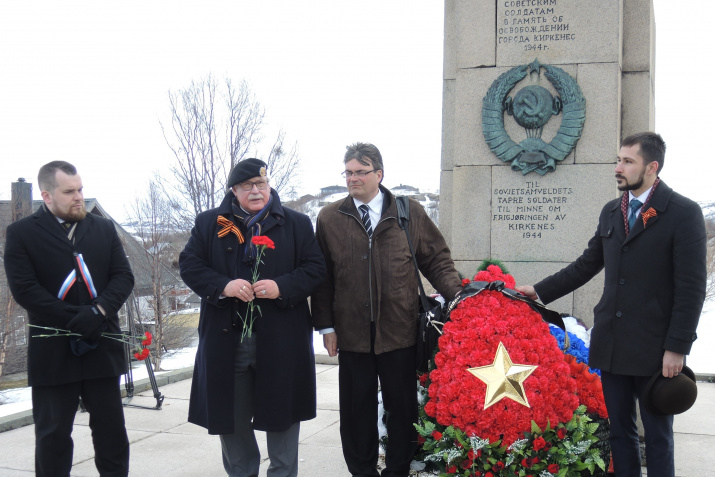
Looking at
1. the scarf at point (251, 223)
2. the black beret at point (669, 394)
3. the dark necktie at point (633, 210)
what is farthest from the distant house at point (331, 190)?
the black beret at point (669, 394)

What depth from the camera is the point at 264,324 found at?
3.37m

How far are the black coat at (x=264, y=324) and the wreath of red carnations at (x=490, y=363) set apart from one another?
2.34 ft

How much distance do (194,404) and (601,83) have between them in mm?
3575

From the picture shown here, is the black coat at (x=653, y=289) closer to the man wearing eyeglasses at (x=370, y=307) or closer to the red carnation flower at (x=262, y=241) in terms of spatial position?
the man wearing eyeglasses at (x=370, y=307)

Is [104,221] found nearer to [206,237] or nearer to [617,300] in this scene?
[206,237]

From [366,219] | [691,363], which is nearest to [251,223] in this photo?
[366,219]

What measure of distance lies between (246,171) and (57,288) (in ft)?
3.79

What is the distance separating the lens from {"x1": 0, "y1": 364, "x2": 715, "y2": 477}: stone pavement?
4.28 m

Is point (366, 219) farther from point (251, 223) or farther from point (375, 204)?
point (251, 223)

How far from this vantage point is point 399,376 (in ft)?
12.1

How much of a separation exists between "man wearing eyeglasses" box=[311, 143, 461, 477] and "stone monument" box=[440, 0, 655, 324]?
1503mm

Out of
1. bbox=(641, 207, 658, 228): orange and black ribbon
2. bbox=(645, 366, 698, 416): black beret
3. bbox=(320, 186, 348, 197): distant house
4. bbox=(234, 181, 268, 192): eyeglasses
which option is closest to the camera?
bbox=(645, 366, 698, 416): black beret

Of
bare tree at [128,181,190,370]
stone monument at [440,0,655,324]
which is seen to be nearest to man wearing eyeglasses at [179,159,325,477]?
stone monument at [440,0,655,324]

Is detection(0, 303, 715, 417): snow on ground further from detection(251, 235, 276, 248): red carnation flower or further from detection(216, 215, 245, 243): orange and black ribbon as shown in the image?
detection(251, 235, 276, 248): red carnation flower
